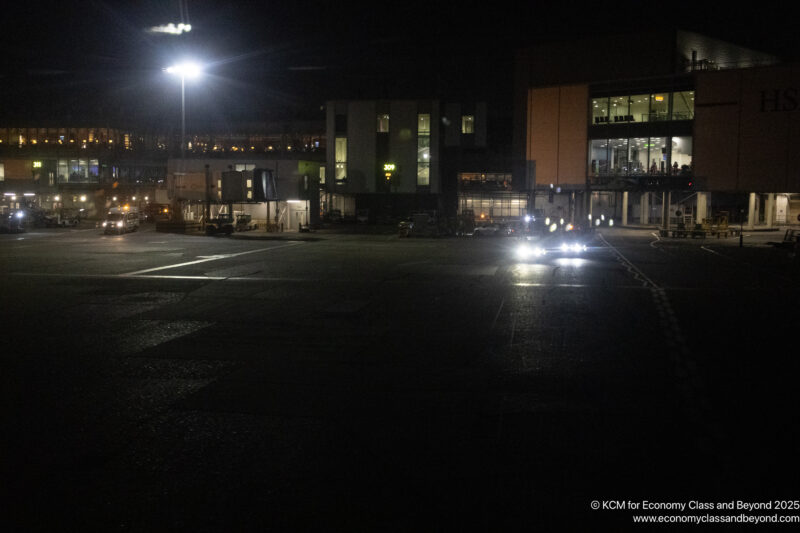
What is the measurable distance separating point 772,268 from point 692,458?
22.6 m

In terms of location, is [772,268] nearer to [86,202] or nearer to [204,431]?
[204,431]

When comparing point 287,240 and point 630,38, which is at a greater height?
point 630,38

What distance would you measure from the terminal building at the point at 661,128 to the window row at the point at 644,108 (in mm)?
81

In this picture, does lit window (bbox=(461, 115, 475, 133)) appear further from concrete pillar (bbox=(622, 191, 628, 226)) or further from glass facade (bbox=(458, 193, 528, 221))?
concrete pillar (bbox=(622, 191, 628, 226))

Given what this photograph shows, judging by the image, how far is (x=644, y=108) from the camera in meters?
55.3

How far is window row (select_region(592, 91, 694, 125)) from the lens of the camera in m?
53.8

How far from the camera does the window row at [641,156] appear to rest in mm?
54125

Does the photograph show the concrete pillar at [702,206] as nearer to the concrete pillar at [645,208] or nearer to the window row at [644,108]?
the window row at [644,108]

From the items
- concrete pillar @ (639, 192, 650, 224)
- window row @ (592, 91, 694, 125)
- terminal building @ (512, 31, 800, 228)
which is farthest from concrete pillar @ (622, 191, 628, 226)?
window row @ (592, 91, 694, 125)

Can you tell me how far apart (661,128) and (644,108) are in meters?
2.33

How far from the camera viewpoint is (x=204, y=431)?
22.2 ft

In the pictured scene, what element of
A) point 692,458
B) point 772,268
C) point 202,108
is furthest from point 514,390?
point 202,108

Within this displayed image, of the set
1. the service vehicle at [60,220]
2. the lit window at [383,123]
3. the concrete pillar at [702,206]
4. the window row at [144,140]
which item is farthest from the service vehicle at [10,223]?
the concrete pillar at [702,206]

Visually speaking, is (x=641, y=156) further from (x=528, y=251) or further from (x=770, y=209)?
(x=528, y=251)
